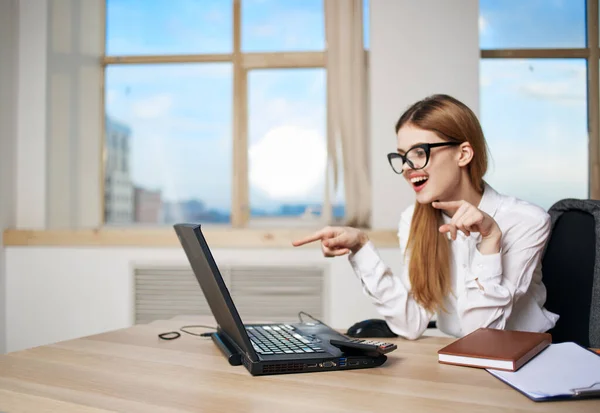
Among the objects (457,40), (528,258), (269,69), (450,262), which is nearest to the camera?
(528,258)

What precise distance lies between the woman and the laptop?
0.29m

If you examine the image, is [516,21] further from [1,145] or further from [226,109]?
[1,145]

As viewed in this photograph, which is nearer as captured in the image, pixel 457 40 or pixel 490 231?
pixel 490 231

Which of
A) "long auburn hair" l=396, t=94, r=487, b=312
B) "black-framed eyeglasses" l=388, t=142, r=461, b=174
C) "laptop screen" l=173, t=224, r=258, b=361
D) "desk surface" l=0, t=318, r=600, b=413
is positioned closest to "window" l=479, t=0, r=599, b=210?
"long auburn hair" l=396, t=94, r=487, b=312

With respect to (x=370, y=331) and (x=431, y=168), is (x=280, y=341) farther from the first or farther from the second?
(x=431, y=168)

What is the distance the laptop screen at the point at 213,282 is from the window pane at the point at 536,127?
249 centimetres

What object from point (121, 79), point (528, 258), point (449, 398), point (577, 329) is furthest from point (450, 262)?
point (121, 79)

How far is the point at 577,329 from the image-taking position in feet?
5.05

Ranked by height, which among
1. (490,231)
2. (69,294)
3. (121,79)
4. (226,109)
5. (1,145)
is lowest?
(69,294)

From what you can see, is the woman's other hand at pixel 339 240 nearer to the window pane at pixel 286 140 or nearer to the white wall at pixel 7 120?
the window pane at pixel 286 140

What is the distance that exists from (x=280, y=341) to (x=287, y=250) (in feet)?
5.81

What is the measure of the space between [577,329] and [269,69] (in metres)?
2.37

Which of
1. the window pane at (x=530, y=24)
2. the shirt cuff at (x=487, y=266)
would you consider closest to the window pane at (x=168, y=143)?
the window pane at (x=530, y=24)

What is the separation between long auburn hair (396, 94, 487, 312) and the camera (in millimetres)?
1561
